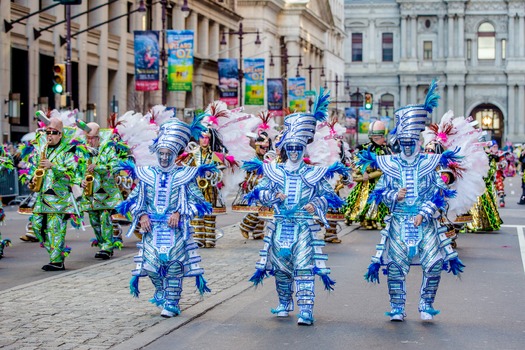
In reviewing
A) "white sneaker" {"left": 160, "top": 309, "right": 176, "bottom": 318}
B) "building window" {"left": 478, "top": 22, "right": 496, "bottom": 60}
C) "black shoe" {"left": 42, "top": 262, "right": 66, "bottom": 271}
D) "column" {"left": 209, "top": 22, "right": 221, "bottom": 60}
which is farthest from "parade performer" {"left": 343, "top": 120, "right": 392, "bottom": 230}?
"building window" {"left": 478, "top": 22, "right": 496, "bottom": 60}

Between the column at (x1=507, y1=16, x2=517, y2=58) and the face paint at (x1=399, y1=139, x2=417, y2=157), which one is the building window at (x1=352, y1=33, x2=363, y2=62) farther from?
the face paint at (x1=399, y1=139, x2=417, y2=157)

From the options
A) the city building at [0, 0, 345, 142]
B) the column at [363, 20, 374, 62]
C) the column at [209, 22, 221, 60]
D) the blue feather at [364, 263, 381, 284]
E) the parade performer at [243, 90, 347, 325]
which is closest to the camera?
the parade performer at [243, 90, 347, 325]

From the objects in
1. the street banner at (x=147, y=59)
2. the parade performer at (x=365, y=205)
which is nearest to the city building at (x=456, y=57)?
the street banner at (x=147, y=59)

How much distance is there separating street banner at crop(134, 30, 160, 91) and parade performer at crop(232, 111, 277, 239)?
16798mm

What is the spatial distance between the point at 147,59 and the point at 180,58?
2.28 m

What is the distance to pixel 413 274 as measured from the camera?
1541cm

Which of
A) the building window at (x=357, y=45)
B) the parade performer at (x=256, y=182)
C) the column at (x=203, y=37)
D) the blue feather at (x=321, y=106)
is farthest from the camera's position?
the building window at (x=357, y=45)

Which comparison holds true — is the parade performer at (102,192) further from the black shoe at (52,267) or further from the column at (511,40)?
the column at (511,40)

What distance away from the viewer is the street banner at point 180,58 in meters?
39.2

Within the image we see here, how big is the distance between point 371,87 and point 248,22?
50.8 metres

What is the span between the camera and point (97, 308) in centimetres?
1166

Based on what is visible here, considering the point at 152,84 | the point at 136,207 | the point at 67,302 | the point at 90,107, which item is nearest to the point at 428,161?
the point at 136,207

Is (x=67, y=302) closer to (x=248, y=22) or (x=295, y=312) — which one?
(x=295, y=312)

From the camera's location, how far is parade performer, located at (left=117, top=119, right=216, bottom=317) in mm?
11070
